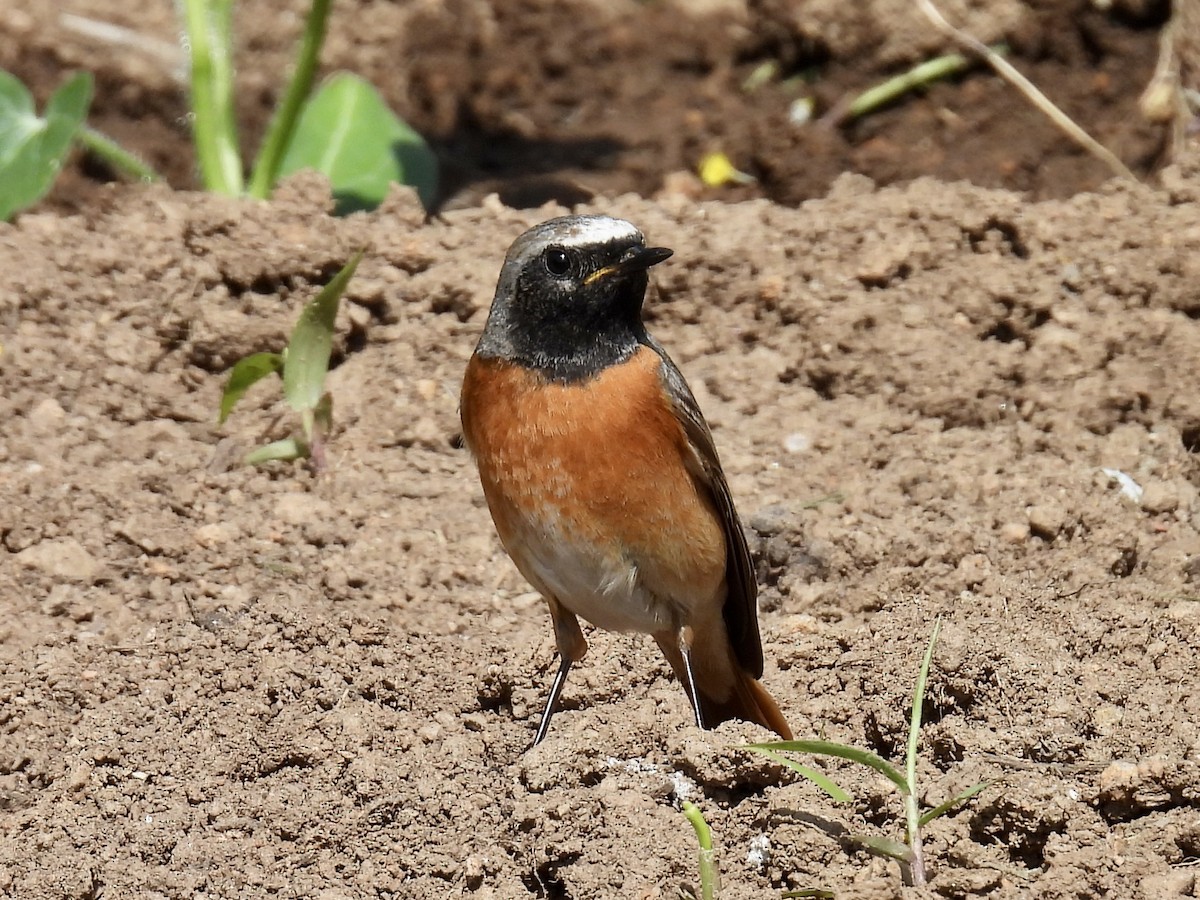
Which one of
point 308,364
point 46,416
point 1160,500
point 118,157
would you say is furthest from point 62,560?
point 1160,500

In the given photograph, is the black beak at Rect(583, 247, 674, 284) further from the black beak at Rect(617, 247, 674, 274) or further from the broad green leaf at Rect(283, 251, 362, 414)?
the broad green leaf at Rect(283, 251, 362, 414)

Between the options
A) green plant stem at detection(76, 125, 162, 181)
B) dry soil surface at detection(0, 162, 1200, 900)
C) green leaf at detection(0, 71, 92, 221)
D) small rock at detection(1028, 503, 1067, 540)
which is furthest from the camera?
green plant stem at detection(76, 125, 162, 181)

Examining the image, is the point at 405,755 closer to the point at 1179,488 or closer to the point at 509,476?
the point at 509,476

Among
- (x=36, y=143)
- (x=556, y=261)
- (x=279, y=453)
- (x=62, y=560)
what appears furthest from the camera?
(x=36, y=143)

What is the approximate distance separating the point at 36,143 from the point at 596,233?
303cm

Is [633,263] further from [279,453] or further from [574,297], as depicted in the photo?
[279,453]

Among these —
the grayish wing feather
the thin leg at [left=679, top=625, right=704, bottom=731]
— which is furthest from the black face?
the thin leg at [left=679, top=625, right=704, bottom=731]

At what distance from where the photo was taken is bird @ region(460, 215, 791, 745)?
4.61 metres

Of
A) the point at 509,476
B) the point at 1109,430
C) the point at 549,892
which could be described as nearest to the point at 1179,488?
the point at 1109,430

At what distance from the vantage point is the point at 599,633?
5.29 m

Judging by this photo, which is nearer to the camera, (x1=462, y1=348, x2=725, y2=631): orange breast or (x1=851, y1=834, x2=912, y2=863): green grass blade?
(x1=851, y1=834, x2=912, y2=863): green grass blade

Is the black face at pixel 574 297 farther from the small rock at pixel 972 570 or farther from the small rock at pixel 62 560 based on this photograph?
the small rock at pixel 62 560

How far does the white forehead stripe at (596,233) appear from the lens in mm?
4602

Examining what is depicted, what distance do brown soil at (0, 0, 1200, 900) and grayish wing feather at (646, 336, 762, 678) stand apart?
188 millimetres
